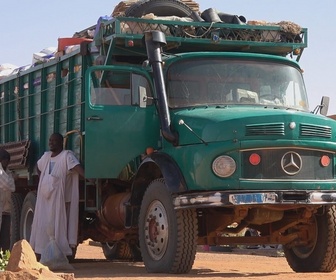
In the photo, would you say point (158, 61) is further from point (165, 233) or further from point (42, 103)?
point (42, 103)

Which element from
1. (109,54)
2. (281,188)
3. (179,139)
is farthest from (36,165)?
(281,188)

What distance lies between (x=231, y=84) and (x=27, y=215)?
4.31 m

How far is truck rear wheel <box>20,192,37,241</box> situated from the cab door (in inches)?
109

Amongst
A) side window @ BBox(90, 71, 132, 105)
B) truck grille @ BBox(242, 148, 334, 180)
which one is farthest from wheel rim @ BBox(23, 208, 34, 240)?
truck grille @ BBox(242, 148, 334, 180)

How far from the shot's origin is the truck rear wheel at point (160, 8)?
41.5 feet

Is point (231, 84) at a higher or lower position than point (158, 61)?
lower

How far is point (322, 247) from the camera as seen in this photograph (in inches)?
443

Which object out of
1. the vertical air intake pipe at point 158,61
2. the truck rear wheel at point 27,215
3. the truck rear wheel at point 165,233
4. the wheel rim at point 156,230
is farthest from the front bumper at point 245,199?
the truck rear wheel at point 27,215

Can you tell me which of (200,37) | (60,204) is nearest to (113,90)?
(200,37)

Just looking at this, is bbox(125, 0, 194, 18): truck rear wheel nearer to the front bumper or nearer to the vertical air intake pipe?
the vertical air intake pipe

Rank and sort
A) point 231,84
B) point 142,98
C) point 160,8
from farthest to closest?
point 160,8
point 231,84
point 142,98

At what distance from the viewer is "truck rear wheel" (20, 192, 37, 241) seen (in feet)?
46.5

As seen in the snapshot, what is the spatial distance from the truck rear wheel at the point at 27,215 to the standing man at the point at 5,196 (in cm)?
26

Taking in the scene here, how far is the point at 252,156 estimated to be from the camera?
10.4 m
